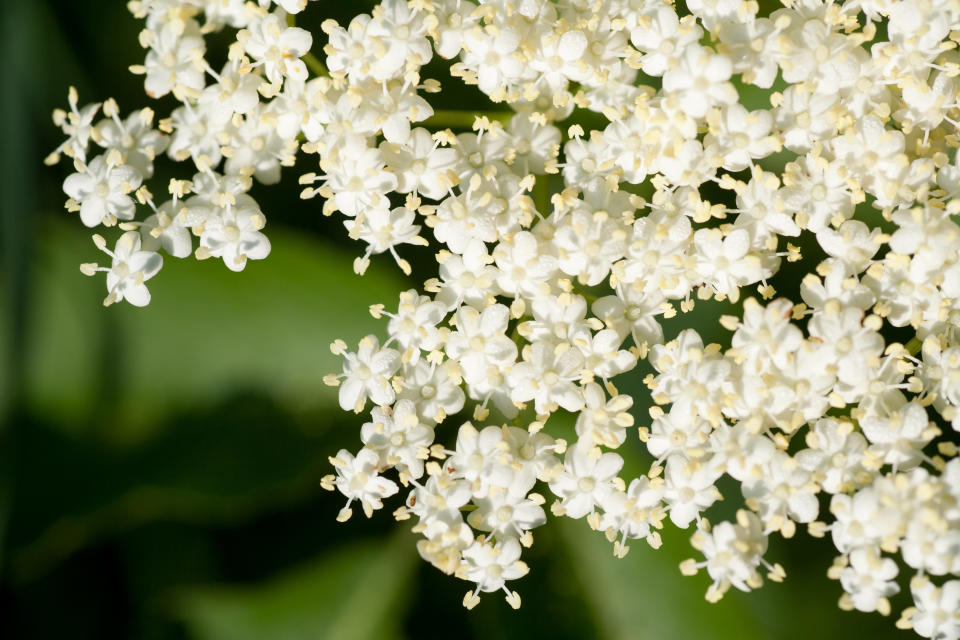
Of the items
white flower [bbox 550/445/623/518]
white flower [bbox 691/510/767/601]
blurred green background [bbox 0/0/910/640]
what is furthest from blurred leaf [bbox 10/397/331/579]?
white flower [bbox 691/510/767/601]

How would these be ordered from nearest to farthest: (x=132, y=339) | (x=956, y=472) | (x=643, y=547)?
(x=956, y=472) < (x=643, y=547) < (x=132, y=339)

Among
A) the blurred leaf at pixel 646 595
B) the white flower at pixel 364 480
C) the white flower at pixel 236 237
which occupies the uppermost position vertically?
the white flower at pixel 236 237

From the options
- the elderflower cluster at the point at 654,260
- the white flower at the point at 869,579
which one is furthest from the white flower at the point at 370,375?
the white flower at the point at 869,579

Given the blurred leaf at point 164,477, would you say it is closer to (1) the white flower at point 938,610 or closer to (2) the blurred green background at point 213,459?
(2) the blurred green background at point 213,459

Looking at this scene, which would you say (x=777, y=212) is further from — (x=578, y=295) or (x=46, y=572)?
(x=46, y=572)

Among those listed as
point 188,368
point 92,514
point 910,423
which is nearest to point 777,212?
point 910,423

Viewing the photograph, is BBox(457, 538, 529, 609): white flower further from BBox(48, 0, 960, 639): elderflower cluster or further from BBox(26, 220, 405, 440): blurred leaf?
BBox(26, 220, 405, 440): blurred leaf
